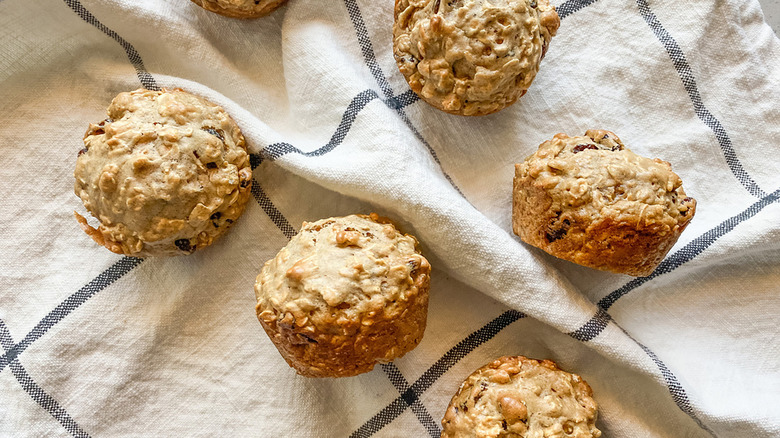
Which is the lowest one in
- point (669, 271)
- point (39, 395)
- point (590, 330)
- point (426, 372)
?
point (39, 395)

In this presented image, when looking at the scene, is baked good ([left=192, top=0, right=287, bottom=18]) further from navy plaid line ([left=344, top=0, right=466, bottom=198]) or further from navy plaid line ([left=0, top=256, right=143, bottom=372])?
navy plaid line ([left=0, top=256, right=143, bottom=372])

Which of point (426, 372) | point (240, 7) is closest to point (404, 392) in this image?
point (426, 372)

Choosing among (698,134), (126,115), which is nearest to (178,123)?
(126,115)

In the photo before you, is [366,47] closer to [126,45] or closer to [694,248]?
[126,45]

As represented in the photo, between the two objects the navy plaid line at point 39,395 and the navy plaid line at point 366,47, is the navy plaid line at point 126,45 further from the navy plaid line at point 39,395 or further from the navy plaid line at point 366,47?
the navy plaid line at point 39,395

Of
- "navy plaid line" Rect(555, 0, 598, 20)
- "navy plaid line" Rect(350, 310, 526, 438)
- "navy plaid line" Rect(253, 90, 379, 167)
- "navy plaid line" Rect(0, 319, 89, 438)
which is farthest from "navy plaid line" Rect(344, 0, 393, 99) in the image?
"navy plaid line" Rect(0, 319, 89, 438)

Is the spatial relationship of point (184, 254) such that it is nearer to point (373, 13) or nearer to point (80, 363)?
point (80, 363)
